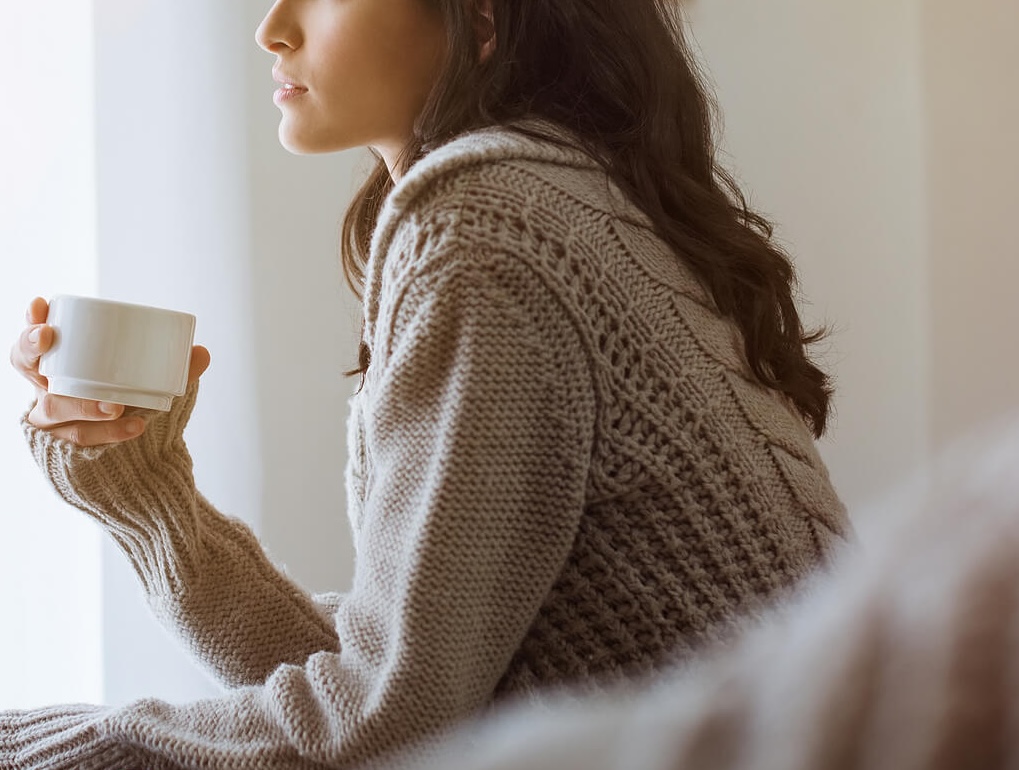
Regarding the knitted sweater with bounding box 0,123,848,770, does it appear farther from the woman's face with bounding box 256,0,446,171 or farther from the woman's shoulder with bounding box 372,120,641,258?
the woman's face with bounding box 256,0,446,171

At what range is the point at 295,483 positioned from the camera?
5.03 ft

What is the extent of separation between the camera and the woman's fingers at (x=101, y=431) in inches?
30.7

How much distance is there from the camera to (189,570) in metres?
0.86

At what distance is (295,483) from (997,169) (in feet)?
3.82

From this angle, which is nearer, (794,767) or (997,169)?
(794,767)

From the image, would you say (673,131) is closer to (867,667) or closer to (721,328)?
(721,328)

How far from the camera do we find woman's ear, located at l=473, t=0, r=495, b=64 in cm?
86

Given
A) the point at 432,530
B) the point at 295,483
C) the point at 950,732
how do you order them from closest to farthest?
the point at 950,732 < the point at 432,530 < the point at 295,483

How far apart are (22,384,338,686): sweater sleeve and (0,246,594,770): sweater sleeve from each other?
21 cm

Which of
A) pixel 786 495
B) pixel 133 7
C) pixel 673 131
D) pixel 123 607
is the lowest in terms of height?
pixel 123 607

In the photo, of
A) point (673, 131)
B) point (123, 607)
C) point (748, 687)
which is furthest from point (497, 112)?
point (123, 607)

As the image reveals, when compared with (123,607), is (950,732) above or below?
above

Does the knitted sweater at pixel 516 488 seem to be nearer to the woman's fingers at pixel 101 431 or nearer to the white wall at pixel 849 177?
the woman's fingers at pixel 101 431

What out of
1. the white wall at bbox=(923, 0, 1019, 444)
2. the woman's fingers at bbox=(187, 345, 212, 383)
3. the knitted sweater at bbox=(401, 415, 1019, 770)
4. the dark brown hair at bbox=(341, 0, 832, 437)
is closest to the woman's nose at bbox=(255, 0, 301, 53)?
the dark brown hair at bbox=(341, 0, 832, 437)
